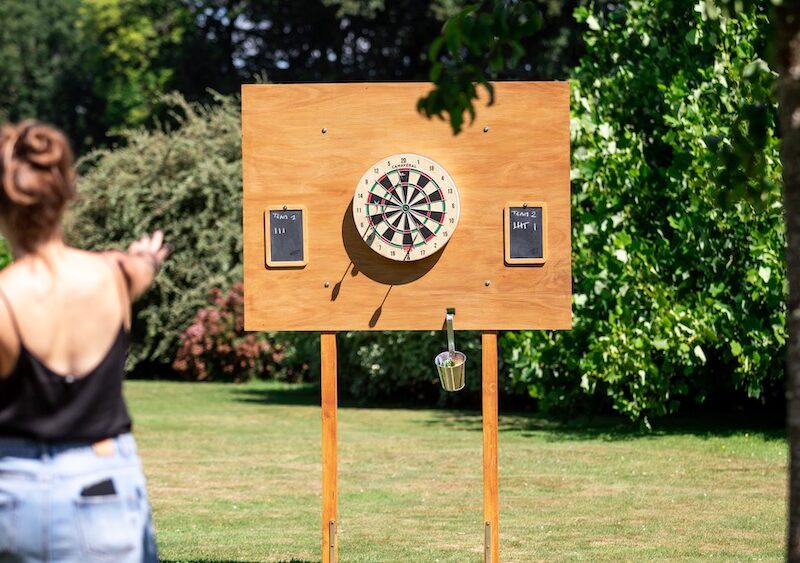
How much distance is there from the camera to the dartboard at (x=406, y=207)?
748cm

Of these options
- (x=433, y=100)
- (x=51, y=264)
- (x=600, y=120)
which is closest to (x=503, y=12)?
(x=433, y=100)

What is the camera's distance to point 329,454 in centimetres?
747

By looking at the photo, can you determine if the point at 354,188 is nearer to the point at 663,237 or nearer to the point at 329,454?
the point at 329,454

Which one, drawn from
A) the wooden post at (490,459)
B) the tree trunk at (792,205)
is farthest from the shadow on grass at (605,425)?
the tree trunk at (792,205)

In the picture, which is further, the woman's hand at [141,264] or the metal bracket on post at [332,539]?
the metal bracket on post at [332,539]

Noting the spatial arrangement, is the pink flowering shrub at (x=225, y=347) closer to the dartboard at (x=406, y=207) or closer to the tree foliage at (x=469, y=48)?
the dartboard at (x=406, y=207)

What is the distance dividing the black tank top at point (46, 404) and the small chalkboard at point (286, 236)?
13.8ft

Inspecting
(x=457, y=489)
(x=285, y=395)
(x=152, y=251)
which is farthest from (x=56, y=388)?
(x=285, y=395)

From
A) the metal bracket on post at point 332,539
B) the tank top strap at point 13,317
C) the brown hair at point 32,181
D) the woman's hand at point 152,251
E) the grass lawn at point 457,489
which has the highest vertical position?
the brown hair at point 32,181

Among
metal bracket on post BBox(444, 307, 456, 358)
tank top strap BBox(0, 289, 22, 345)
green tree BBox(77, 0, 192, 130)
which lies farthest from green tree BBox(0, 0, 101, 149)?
tank top strap BBox(0, 289, 22, 345)

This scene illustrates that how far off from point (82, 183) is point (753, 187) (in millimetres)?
23092

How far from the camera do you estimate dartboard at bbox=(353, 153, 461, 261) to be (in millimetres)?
7480

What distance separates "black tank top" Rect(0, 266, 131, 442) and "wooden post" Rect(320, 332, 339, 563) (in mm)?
4055

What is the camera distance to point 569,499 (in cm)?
1070
